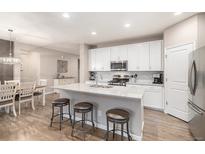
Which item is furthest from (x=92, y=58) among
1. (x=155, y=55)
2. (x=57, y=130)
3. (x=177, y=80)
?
(x=57, y=130)

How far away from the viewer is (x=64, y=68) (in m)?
7.96

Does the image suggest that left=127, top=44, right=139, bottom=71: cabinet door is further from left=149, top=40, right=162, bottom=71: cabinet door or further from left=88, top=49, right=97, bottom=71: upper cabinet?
left=88, top=49, right=97, bottom=71: upper cabinet

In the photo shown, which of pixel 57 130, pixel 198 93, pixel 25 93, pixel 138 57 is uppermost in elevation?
pixel 138 57

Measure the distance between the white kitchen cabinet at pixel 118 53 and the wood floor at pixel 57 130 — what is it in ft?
8.06

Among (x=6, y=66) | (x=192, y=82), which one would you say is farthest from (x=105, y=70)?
(x=6, y=66)

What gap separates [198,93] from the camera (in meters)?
2.11

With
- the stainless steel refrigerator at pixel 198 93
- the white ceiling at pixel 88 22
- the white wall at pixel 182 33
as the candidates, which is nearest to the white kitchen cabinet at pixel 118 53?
the white ceiling at pixel 88 22

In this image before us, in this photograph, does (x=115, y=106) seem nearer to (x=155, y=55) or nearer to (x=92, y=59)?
(x=155, y=55)

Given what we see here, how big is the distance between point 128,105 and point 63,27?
2908mm

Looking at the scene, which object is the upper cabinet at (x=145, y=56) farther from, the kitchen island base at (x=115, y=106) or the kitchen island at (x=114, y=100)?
the kitchen island base at (x=115, y=106)

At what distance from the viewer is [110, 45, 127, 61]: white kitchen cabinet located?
4.84 meters

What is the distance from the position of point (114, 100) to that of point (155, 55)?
258 cm

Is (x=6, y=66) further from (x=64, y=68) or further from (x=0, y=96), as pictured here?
(x=64, y=68)

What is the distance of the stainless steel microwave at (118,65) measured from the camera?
15.8 ft
